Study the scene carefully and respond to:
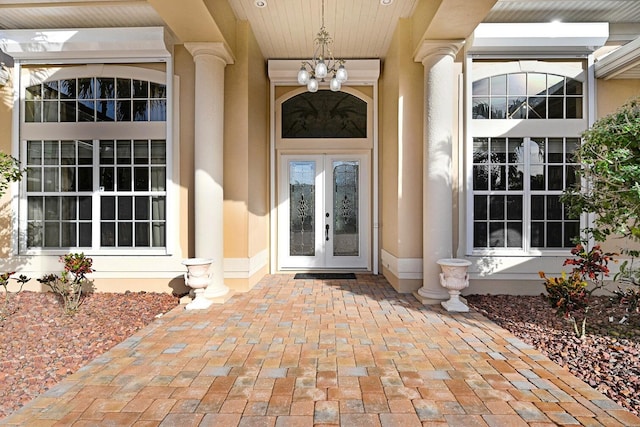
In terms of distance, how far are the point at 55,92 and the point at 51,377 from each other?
4642 millimetres

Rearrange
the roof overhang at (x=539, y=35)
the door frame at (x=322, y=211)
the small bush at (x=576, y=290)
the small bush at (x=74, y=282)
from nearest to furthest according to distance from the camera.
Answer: the small bush at (x=576, y=290)
the small bush at (x=74, y=282)
the roof overhang at (x=539, y=35)
the door frame at (x=322, y=211)

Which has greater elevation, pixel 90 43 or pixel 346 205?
pixel 90 43

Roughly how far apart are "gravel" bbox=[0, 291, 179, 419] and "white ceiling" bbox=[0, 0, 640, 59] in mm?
3994

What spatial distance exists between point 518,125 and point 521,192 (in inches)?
38.6

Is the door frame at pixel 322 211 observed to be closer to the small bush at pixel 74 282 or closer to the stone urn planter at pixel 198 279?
the stone urn planter at pixel 198 279

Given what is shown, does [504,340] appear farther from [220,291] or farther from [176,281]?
[176,281]

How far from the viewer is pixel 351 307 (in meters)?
4.30

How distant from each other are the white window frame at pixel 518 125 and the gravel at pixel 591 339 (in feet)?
2.60

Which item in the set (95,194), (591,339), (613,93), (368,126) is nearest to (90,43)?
(95,194)

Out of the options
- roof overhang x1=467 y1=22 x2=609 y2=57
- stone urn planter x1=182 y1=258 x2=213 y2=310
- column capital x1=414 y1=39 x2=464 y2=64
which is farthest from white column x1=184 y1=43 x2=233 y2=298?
roof overhang x1=467 y1=22 x2=609 y2=57

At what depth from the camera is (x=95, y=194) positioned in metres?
5.30

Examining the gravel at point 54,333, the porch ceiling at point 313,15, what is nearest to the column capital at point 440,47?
the porch ceiling at point 313,15

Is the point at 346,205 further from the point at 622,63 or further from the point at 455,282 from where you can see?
the point at 622,63

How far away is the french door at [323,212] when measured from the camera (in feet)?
21.5
